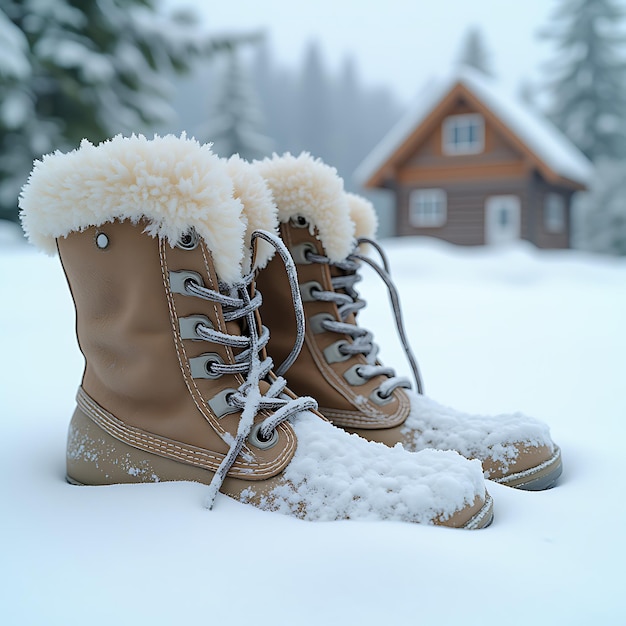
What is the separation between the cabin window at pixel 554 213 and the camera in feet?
40.5

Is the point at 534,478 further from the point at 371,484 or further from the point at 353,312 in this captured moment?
the point at 353,312

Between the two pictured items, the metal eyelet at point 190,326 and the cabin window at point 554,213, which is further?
the cabin window at point 554,213

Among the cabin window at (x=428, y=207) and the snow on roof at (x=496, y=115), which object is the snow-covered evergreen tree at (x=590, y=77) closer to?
the snow on roof at (x=496, y=115)

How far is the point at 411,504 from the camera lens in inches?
26.8

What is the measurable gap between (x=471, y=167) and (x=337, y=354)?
36.2 ft

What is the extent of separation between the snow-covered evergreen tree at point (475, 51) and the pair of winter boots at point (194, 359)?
22197mm

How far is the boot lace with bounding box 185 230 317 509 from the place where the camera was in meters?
0.74

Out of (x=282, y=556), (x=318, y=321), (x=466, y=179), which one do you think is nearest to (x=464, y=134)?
(x=466, y=179)

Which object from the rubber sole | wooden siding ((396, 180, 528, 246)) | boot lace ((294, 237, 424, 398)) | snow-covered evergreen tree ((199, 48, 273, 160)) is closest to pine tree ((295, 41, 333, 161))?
snow-covered evergreen tree ((199, 48, 273, 160))

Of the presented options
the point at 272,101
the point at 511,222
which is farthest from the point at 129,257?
the point at 272,101

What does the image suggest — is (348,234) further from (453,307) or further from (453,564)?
(453,307)

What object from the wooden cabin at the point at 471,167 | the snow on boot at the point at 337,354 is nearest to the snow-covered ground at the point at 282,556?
the snow on boot at the point at 337,354

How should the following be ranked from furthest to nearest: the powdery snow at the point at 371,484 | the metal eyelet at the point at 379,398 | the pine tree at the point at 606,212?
1. the pine tree at the point at 606,212
2. the metal eyelet at the point at 379,398
3. the powdery snow at the point at 371,484

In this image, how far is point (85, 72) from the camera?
25.1 feet
